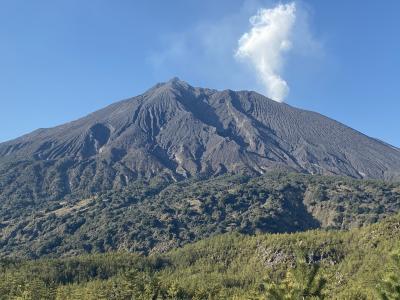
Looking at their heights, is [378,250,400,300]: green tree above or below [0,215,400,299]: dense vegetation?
above

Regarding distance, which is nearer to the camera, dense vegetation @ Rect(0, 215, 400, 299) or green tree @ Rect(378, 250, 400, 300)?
green tree @ Rect(378, 250, 400, 300)

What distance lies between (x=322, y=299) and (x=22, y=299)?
211 ft

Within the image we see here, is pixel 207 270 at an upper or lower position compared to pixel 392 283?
lower

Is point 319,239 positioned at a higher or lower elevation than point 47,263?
higher

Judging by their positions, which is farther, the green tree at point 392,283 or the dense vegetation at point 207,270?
the dense vegetation at point 207,270

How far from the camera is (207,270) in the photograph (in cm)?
18125

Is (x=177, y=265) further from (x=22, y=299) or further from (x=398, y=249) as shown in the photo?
(x=398, y=249)

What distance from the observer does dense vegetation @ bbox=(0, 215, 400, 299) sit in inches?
4294

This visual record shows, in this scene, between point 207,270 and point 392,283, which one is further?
point 207,270

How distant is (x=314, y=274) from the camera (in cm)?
3159

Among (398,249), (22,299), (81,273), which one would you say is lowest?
(81,273)

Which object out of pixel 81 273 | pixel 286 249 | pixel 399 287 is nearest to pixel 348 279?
pixel 286 249

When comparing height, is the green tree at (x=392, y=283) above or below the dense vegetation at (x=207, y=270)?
above

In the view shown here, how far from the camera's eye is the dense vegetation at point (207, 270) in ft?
358
